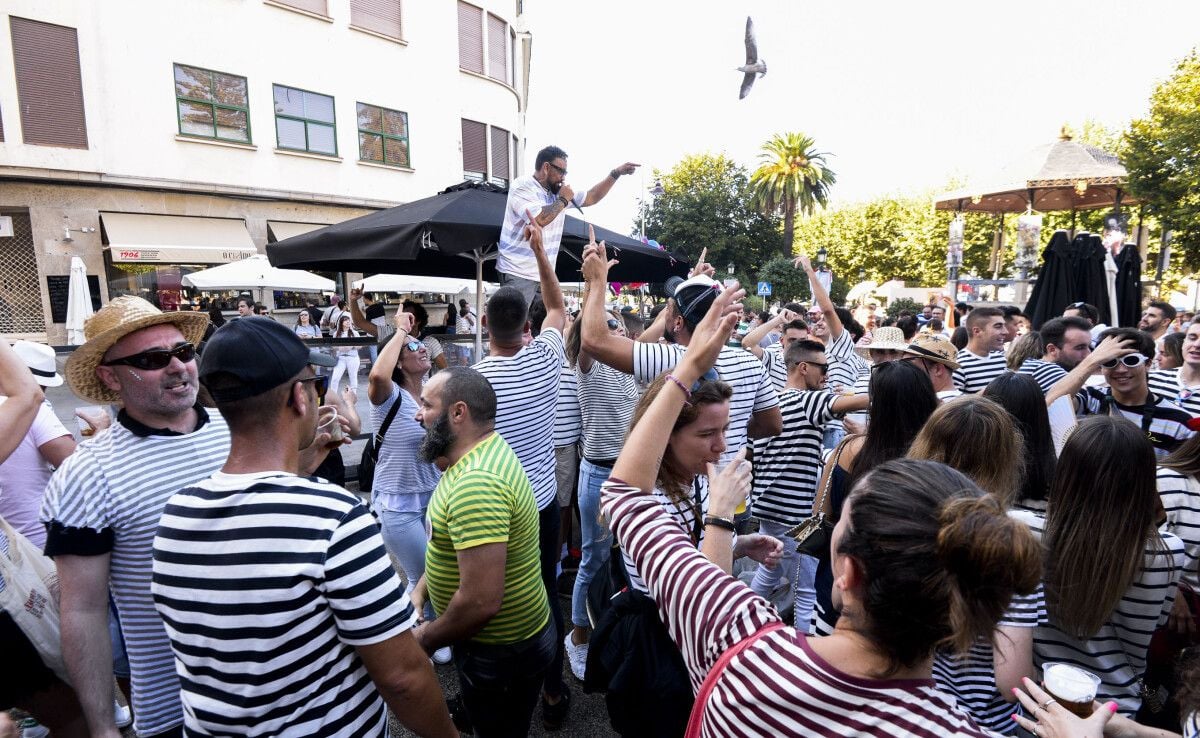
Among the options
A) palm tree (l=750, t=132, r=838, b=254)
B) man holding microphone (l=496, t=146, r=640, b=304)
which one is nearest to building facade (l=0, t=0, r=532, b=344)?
man holding microphone (l=496, t=146, r=640, b=304)

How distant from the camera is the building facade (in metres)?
14.9

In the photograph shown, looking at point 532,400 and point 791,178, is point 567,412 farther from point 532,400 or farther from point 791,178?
point 791,178

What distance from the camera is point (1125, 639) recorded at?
2004 mm

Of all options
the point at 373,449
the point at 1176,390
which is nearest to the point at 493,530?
the point at 373,449

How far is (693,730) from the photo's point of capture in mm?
1257

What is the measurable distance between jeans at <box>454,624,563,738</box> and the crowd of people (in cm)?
1

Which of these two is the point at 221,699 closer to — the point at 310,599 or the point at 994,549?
the point at 310,599

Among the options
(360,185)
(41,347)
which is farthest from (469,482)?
(360,185)

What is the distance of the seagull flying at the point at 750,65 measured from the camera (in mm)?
7281

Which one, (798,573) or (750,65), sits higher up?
(750,65)

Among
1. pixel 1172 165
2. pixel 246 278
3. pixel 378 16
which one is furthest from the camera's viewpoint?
pixel 378 16

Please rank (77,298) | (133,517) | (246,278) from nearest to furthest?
(133,517) → (246,278) → (77,298)

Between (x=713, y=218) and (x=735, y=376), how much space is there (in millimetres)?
37566

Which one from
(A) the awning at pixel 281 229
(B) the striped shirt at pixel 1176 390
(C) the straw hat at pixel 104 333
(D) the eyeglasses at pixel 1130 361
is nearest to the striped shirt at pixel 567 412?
(C) the straw hat at pixel 104 333
